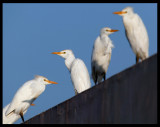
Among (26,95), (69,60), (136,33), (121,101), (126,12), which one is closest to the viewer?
(121,101)

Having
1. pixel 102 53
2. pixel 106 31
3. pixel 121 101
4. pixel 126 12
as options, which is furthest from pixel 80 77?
pixel 121 101

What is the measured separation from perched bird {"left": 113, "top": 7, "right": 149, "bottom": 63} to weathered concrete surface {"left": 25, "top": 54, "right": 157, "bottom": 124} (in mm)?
1742

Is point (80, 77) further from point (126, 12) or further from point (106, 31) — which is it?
point (126, 12)

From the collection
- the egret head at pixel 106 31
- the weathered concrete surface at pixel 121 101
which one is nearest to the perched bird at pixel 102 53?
the egret head at pixel 106 31

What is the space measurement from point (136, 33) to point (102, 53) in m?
1.49

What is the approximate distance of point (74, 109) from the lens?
6.15m

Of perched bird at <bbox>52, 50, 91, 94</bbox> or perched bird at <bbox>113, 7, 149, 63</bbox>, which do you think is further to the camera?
perched bird at <bbox>52, 50, 91, 94</bbox>

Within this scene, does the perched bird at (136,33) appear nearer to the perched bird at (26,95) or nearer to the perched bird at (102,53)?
the perched bird at (102,53)

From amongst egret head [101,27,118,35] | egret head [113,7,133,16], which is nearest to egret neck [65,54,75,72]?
egret head [101,27,118,35]

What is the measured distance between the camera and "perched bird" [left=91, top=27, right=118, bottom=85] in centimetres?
866

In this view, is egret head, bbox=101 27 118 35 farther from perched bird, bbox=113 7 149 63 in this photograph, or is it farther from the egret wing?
perched bird, bbox=113 7 149 63

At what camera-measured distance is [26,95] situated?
9445 mm

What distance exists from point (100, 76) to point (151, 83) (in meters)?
4.75

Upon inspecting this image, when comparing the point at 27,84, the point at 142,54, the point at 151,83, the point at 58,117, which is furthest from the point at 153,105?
the point at 27,84
